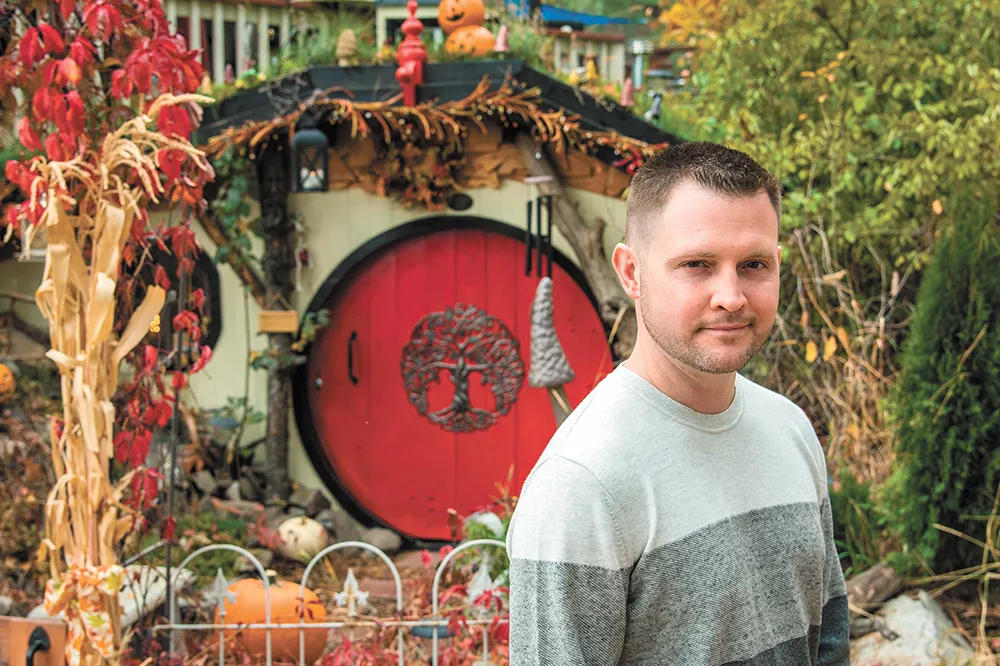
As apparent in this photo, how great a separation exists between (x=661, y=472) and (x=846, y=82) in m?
4.38

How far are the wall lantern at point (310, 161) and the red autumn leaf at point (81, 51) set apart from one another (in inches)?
92.6

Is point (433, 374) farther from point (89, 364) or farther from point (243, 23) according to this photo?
point (89, 364)

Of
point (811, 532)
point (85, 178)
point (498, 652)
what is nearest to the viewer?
point (811, 532)

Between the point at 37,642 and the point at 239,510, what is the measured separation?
9.22ft

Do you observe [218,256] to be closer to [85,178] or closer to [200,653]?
[200,653]

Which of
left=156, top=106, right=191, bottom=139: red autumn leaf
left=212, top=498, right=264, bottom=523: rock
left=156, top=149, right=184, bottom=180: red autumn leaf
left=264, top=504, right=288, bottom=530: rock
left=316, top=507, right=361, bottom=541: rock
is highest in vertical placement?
left=156, top=106, right=191, bottom=139: red autumn leaf

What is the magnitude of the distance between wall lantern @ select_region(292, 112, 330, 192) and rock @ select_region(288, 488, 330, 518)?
1.80 metres

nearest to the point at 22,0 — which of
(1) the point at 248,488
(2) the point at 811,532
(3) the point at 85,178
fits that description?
(3) the point at 85,178

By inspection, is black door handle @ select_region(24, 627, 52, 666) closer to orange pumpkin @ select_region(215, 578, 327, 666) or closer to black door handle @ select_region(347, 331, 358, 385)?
orange pumpkin @ select_region(215, 578, 327, 666)

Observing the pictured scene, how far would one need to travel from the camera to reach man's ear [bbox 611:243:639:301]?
152cm

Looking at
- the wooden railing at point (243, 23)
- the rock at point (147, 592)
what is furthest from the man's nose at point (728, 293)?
the wooden railing at point (243, 23)

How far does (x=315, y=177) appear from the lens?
538cm

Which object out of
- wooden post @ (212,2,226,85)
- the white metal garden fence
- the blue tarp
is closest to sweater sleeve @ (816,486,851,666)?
the white metal garden fence

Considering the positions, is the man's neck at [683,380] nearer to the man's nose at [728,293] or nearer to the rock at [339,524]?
the man's nose at [728,293]
